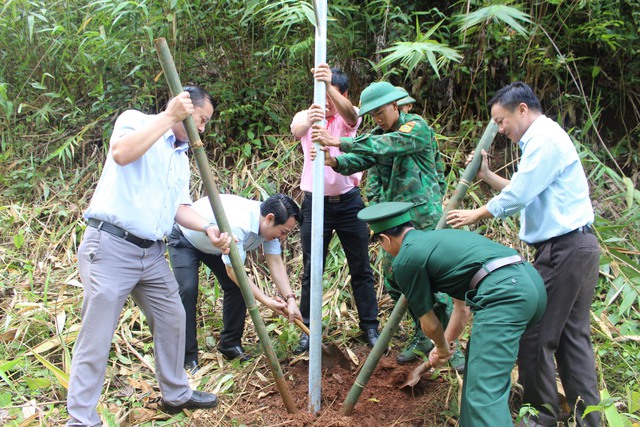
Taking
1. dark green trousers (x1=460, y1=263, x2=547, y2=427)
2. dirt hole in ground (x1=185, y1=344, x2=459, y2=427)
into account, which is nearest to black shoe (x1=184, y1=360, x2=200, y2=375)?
dirt hole in ground (x1=185, y1=344, x2=459, y2=427)

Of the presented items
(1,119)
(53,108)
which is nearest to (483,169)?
(53,108)

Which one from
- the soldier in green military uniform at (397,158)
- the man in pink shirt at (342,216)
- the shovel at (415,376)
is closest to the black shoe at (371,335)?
the man in pink shirt at (342,216)

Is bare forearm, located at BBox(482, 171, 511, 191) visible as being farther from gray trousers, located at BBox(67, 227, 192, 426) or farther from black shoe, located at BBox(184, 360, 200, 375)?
black shoe, located at BBox(184, 360, 200, 375)

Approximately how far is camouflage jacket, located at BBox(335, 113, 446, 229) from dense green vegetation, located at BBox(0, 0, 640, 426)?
3.53 ft

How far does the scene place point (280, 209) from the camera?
3.39 m

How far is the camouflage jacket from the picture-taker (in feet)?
10.6

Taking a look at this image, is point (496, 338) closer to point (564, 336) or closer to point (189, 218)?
point (564, 336)

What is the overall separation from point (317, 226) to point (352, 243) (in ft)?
3.22

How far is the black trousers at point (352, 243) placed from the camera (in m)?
3.84

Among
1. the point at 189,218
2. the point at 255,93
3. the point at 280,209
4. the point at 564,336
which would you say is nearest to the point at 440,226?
the point at 564,336

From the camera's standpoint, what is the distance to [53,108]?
258 inches

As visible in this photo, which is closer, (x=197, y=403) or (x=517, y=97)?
Answer: (x=517, y=97)

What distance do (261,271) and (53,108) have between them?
3.56 meters

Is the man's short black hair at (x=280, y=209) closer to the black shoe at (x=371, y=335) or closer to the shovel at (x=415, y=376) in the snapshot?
the black shoe at (x=371, y=335)
